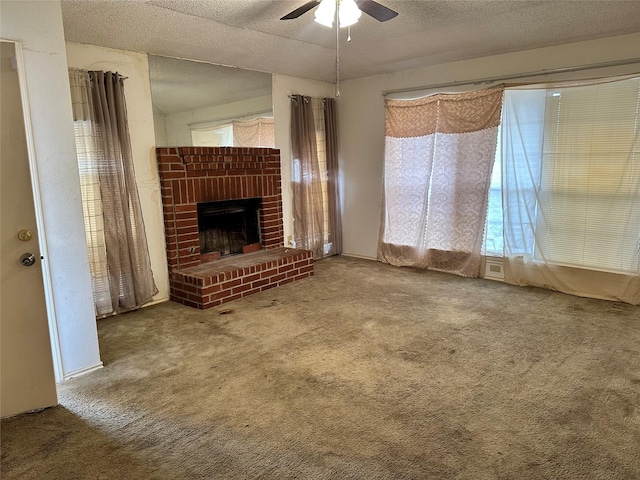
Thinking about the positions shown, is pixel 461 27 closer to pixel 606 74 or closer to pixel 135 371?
pixel 606 74

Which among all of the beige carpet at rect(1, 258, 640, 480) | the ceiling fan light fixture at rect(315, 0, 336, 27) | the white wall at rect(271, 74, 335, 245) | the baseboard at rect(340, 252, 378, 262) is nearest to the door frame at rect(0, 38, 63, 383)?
the beige carpet at rect(1, 258, 640, 480)

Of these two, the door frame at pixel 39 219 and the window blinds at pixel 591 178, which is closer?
the door frame at pixel 39 219

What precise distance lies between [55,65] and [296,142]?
293 cm

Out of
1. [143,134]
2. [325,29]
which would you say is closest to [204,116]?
[143,134]

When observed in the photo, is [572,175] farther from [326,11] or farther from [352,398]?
[352,398]

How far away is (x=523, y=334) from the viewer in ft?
10.2

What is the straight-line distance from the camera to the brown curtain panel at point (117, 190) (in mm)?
3404

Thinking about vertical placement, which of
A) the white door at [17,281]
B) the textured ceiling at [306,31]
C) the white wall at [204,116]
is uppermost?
the textured ceiling at [306,31]

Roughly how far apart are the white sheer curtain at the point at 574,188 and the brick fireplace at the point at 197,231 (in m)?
2.26

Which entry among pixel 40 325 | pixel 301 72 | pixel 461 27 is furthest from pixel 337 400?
pixel 301 72

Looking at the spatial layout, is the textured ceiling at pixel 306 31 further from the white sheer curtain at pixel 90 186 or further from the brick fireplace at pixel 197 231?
the brick fireplace at pixel 197 231

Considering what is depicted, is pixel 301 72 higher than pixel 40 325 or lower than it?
higher

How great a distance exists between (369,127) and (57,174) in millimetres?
3677

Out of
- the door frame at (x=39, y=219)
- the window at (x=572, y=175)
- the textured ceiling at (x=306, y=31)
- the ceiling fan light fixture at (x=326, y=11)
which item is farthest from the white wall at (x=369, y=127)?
the door frame at (x=39, y=219)
